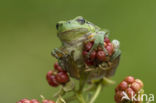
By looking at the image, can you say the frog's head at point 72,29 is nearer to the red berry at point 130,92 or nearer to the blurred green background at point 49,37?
the red berry at point 130,92

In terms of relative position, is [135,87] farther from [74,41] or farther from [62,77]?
[74,41]

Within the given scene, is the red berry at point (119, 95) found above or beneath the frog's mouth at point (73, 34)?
beneath

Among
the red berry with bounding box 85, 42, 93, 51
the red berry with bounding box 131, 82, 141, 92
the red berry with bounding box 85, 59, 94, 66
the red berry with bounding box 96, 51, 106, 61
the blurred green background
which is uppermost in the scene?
the red berry with bounding box 85, 42, 93, 51

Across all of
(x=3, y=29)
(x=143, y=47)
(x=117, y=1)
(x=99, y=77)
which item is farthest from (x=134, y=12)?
(x=99, y=77)

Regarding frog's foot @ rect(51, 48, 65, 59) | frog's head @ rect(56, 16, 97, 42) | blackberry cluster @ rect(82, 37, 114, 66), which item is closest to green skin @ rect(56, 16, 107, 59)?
frog's head @ rect(56, 16, 97, 42)

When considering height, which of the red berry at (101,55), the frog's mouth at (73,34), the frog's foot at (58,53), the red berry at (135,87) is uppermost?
the frog's mouth at (73,34)

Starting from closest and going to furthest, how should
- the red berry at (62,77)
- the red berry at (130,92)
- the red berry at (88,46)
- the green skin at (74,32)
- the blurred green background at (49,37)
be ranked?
the red berry at (130,92) → the red berry at (88,46) → the red berry at (62,77) → the green skin at (74,32) → the blurred green background at (49,37)

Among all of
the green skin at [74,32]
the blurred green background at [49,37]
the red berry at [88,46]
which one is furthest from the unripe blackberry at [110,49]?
the blurred green background at [49,37]

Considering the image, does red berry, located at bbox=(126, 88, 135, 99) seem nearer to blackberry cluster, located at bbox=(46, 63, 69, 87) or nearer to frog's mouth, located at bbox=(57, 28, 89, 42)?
blackberry cluster, located at bbox=(46, 63, 69, 87)
